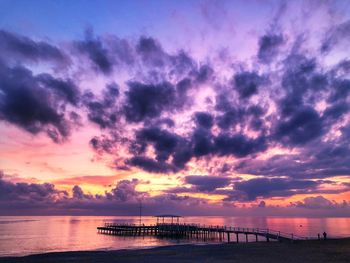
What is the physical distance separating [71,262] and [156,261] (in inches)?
336

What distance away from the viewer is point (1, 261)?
36375 mm

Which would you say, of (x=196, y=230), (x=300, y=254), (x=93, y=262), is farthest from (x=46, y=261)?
(x=196, y=230)

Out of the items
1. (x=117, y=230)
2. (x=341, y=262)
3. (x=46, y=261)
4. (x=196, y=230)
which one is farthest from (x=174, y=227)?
(x=341, y=262)

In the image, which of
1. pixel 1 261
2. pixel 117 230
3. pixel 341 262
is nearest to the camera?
pixel 341 262

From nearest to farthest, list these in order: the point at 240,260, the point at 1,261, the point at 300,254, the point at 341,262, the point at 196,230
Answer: the point at 341,262 → the point at 240,260 → the point at 300,254 → the point at 1,261 → the point at 196,230

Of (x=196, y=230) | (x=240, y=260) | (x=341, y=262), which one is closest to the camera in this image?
(x=341, y=262)

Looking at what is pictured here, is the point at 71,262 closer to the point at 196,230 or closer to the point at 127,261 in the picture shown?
the point at 127,261

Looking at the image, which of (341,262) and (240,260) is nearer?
(341,262)

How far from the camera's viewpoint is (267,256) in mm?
32750

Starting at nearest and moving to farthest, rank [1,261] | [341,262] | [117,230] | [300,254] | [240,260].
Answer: [341,262] → [240,260] → [300,254] → [1,261] → [117,230]

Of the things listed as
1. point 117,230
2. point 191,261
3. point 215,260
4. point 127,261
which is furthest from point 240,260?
point 117,230

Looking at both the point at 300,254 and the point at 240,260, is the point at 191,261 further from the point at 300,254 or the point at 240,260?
the point at 300,254

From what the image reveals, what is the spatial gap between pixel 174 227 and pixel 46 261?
5631cm

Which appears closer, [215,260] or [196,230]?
[215,260]
